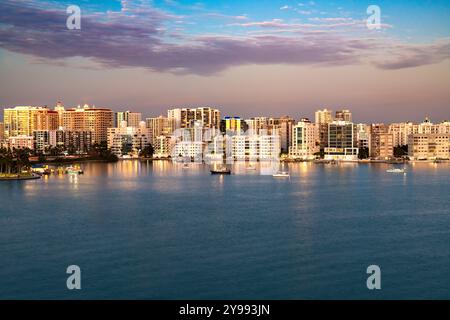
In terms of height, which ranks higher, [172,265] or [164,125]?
[164,125]

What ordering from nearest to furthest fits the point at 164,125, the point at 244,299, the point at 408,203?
the point at 244,299 < the point at 408,203 < the point at 164,125

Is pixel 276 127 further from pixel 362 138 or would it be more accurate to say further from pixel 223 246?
pixel 223 246

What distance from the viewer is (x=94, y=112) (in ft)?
151

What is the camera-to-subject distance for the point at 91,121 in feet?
149

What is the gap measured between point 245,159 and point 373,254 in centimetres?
2910

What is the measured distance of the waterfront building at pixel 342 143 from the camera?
34.0 meters

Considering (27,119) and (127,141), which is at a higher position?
(27,119)

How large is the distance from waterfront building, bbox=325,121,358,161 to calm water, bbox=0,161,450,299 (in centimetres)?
2297

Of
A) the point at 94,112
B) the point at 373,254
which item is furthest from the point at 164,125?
the point at 373,254

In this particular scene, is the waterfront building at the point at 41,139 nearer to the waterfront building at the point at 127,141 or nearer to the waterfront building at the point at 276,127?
the waterfront building at the point at 127,141

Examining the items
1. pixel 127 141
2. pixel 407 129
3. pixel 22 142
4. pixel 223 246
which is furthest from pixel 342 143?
pixel 223 246

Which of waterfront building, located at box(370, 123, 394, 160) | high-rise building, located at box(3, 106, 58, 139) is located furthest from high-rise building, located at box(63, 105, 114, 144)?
waterfront building, located at box(370, 123, 394, 160)

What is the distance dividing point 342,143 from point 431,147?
4.91 m

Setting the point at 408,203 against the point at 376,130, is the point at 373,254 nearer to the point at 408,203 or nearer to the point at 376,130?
the point at 408,203
